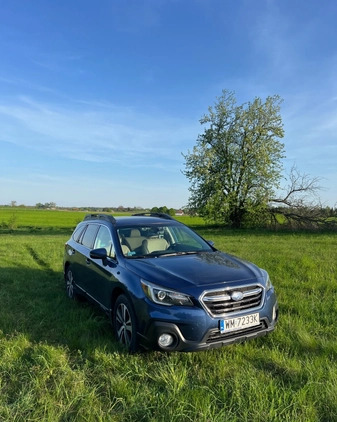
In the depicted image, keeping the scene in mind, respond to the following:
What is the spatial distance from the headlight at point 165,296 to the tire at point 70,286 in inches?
130

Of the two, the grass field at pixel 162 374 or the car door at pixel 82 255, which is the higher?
the car door at pixel 82 255

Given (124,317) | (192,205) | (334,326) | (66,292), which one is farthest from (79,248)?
(192,205)

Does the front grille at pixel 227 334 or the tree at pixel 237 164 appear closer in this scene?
the front grille at pixel 227 334

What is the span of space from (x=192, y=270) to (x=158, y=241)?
1232mm

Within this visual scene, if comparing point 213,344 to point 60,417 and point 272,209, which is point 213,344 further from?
point 272,209

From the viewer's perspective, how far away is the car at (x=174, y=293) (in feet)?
11.4

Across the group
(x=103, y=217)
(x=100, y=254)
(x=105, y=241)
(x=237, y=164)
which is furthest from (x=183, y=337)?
(x=237, y=164)

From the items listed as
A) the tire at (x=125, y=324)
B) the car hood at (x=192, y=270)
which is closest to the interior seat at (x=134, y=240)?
the car hood at (x=192, y=270)

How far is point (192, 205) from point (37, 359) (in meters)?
24.5

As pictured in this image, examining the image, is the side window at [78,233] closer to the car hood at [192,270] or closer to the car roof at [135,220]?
the car roof at [135,220]

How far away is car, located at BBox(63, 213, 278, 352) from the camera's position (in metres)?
3.46

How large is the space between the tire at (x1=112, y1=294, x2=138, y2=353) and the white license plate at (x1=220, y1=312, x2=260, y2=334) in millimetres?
1003

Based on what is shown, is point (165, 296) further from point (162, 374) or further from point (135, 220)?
point (135, 220)

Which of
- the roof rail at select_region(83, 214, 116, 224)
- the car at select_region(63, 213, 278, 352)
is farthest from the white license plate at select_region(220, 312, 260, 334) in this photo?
the roof rail at select_region(83, 214, 116, 224)
